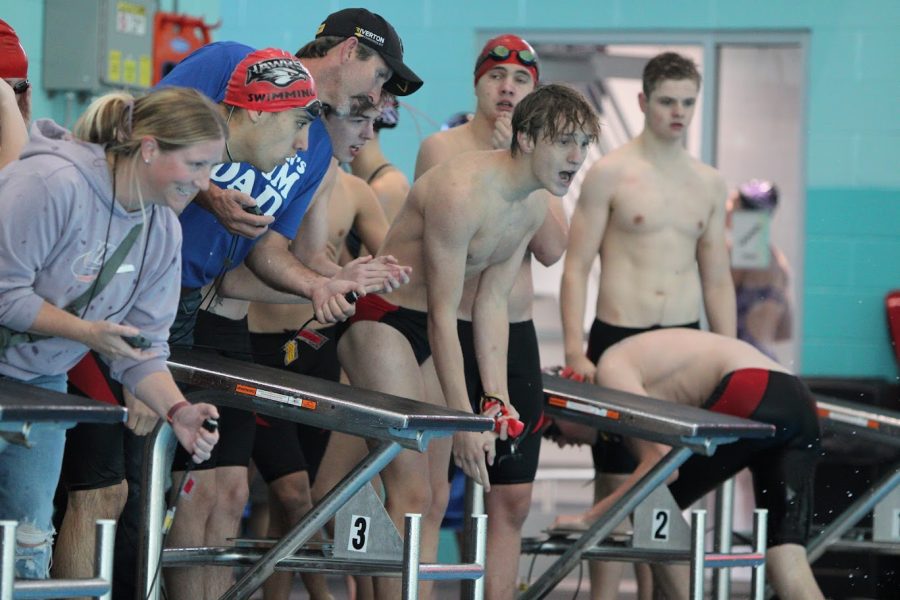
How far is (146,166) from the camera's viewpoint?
2.69 meters

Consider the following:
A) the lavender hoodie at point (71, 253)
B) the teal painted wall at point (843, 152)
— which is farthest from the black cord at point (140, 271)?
the teal painted wall at point (843, 152)

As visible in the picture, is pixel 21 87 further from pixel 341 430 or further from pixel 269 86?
pixel 341 430

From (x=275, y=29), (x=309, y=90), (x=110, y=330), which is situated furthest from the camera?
(x=275, y=29)

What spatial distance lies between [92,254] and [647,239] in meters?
2.60

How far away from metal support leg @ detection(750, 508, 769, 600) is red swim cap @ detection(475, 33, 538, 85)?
1.52m

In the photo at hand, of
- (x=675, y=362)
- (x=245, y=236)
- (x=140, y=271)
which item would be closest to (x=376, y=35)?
(x=245, y=236)

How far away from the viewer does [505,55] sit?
4520 millimetres

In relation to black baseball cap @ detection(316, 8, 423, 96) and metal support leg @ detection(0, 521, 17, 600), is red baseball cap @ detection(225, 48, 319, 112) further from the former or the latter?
metal support leg @ detection(0, 521, 17, 600)

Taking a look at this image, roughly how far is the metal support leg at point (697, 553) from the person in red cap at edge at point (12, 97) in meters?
1.93

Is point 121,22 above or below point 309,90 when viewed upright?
above

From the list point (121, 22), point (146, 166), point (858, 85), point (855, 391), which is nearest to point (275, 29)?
point (121, 22)

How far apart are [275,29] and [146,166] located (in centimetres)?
417

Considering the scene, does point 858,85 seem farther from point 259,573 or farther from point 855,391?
point 259,573

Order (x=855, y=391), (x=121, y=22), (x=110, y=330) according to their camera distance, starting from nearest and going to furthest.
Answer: (x=110, y=330), (x=121, y=22), (x=855, y=391)
